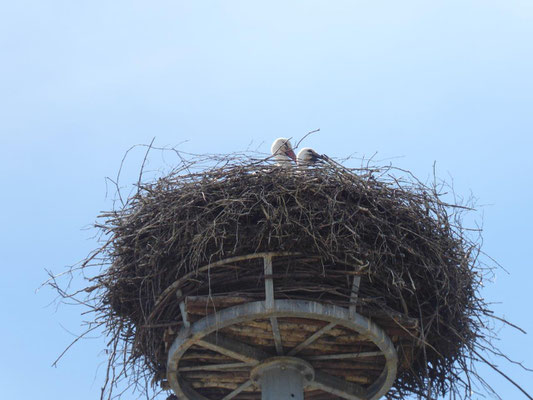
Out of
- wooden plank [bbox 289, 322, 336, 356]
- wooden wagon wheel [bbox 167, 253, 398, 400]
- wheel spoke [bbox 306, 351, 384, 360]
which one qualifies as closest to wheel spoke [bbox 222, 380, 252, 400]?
wooden wagon wheel [bbox 167, 253, 398, 400]

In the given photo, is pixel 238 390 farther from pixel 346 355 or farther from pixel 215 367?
pixel 346 355

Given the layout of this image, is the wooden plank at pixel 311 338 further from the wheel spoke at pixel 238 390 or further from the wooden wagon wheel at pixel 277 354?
the wheel spoke at pixel 238 390

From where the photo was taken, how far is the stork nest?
8.25 meters

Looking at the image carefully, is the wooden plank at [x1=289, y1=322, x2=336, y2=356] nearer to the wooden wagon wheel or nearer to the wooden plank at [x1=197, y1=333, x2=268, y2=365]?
the wooden wagon wheel

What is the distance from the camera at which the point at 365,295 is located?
8.34 metres

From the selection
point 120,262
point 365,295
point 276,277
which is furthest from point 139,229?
point 365,295

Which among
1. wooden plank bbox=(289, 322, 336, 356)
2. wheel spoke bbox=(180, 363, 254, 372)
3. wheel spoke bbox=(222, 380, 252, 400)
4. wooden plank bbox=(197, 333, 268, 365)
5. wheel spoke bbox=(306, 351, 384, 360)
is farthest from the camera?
wheel spoke bbox=(222, 380, 252, 400)

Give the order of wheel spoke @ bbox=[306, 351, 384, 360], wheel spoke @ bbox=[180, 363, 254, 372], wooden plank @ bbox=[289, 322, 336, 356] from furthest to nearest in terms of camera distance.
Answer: wheel spoke @ bbox=[180, 363, 254, 372] → wheel spoke @ bbox=[306, 351, 384, 360] → wooden plank @ bbox=[289, 322, 336, 356]

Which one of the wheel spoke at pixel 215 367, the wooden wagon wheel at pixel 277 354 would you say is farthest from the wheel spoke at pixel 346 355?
the wheel spoke at pixel 215 367

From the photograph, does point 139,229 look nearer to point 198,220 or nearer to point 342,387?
point 198,220

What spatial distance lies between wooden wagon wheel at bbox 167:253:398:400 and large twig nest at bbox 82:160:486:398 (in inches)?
5.8

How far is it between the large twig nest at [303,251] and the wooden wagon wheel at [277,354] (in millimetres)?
148

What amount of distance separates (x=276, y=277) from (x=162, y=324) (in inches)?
44.7

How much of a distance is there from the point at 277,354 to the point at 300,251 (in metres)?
1.08
